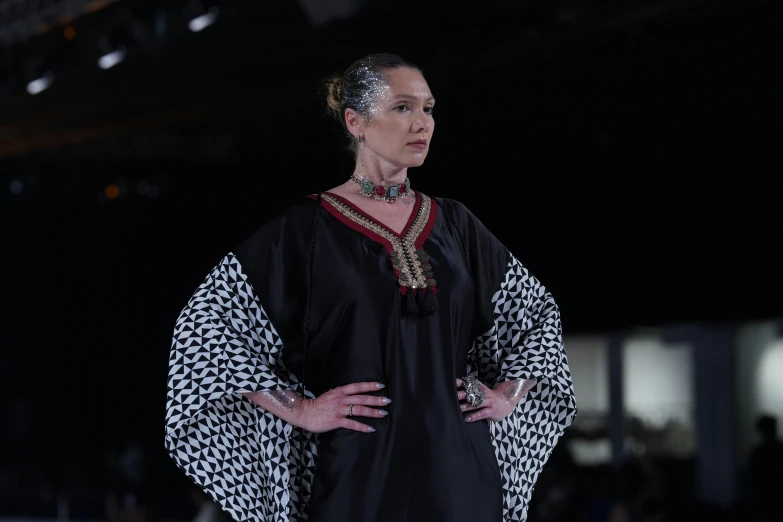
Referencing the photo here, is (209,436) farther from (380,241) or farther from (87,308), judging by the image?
(87,308)

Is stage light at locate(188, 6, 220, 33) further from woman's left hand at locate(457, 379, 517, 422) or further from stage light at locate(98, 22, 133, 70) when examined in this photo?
woman's left hand at locate(457, 379, 517, 422)

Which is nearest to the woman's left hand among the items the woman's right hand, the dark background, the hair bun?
the woman's right hand

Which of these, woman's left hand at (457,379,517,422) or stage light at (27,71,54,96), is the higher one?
stage light at (27,71,54,96)

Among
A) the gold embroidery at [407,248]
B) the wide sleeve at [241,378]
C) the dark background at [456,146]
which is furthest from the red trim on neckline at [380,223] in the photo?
the dark background at [456,146]

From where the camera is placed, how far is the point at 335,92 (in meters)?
1.81

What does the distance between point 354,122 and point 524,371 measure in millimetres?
465

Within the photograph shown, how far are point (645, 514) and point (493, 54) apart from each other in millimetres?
2578

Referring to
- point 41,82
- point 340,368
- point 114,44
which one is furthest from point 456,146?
point 340,368

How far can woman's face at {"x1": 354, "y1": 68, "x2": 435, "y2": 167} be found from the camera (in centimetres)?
170

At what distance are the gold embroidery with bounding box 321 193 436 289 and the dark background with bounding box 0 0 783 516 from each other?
3.30 meters

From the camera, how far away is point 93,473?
1002 cm

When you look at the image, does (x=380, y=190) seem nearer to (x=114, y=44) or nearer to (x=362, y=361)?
(x=362, y=361)

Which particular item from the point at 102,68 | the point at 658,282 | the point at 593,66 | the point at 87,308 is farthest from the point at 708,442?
the point at 87,308

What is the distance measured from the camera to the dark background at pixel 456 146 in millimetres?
5332
